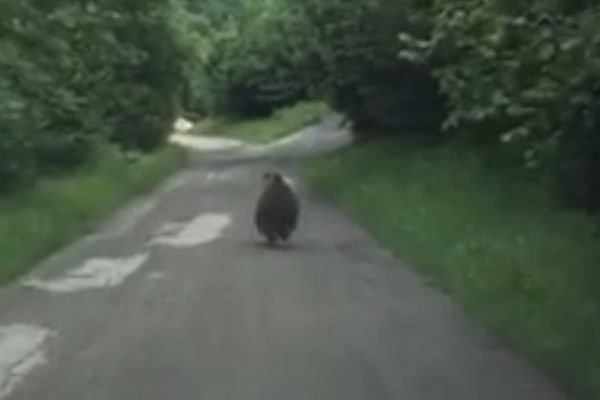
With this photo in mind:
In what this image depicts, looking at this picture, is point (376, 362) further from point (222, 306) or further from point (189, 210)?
point (189, 210)

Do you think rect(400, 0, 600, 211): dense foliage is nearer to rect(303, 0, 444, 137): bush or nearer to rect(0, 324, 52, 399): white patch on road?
rect(0, 324, 52, 399): white patch on road

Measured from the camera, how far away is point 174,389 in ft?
41.9

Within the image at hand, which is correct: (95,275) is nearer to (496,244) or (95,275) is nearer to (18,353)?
(496,244)

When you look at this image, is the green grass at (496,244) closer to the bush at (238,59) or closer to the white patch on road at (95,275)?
the white patch on road at (95,275)

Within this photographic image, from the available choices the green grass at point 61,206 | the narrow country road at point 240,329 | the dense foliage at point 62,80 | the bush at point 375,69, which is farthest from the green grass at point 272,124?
the narrow country road at point 240,329

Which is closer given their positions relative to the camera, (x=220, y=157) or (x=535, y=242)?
(x=535, y=242)

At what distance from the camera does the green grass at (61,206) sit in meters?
23.9

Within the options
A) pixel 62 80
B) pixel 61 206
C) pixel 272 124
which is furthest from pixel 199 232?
pixel 272 124

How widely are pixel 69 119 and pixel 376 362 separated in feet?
78.1

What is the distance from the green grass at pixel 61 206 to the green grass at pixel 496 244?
527 centimetres

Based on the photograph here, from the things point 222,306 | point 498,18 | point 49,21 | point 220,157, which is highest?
point 498,18

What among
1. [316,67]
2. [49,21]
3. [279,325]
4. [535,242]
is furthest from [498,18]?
[316,67]

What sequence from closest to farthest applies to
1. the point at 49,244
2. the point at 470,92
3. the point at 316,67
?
the point at 470,92 < the point at 49,244 < the point at 316,67

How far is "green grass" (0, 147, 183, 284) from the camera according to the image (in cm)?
2386
